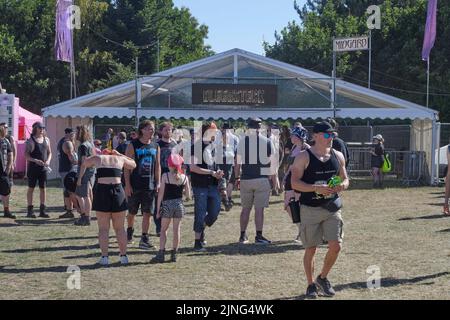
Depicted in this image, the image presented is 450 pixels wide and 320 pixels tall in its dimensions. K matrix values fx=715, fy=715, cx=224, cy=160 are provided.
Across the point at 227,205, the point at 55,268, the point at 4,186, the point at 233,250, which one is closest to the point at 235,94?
the point at 227,205

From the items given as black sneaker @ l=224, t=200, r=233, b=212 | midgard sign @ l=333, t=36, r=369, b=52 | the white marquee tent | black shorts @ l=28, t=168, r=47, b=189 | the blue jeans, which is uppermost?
midgard sign @ l=333, t=36, r=369, b=52

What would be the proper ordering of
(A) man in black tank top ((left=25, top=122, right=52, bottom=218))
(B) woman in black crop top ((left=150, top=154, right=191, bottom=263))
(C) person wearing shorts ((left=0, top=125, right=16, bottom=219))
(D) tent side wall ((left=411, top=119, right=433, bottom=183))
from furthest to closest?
(D) tent side wall ((left=411, top=119, right=433, bottom=183)) → (A) man in black tank top ((left=25, top=122, right=52, bottom=218)) → (C) person wearing shorts ((left=0, top=125, right=16, bottom=219)) → (B) woman in black crop top ((left=150, top=154, right=191, bottom=263))

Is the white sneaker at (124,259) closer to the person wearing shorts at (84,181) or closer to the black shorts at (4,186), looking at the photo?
the person wearing shorts at (84,181)

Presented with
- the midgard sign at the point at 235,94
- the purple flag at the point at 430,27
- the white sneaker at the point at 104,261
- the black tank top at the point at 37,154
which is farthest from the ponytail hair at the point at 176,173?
the purple flag at the point at 430,27

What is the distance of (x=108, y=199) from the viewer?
8.97 meters

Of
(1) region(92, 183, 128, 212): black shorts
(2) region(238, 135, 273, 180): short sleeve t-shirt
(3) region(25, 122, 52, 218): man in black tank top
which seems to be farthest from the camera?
(3) region(25, 122, 52, 218): man in black tank top

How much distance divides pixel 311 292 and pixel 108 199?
3.00 m

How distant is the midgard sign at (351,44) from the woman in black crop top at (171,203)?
16.6m

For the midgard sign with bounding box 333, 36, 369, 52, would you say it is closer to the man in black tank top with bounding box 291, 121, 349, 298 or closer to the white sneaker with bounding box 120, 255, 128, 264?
the white sneaker with bounding box 120, 255, 128, 264

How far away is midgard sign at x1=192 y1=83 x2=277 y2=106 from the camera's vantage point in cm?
2258

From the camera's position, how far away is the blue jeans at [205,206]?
10.2 metres

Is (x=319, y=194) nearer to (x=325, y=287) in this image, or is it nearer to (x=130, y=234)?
(x=325, y=287)

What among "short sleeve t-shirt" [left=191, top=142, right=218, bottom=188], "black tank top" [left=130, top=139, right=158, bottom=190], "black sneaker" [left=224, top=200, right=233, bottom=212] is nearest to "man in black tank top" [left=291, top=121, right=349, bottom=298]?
"short sleeve t-shirt" [left=191, top=142, right=218, bottom=188]

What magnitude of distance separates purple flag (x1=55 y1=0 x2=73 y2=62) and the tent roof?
6105 mm
